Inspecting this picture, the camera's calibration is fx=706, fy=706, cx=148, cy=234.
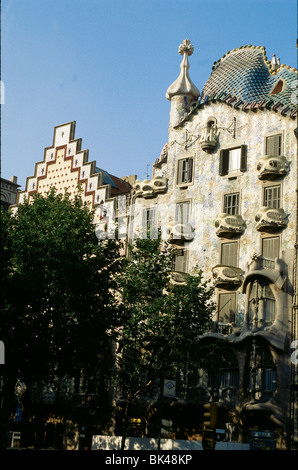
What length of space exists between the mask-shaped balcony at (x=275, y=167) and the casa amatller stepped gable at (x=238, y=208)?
0.06 m

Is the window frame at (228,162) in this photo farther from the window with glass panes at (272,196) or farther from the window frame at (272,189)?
the window with glass panes at (272,196)

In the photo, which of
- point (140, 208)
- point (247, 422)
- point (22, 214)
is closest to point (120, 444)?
point (247, 422)

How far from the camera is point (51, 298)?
36.4 meters

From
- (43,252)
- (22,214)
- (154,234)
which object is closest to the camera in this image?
(43,252)

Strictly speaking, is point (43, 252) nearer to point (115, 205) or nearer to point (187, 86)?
point (115, 205)

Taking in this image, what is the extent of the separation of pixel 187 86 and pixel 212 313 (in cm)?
1668

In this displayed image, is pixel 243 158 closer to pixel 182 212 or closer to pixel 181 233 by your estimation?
pixel 182 212

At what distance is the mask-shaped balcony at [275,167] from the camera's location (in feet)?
138

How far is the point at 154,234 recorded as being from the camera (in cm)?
4631

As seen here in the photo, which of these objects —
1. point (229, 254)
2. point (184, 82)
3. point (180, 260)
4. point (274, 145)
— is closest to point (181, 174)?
point (180, 260)

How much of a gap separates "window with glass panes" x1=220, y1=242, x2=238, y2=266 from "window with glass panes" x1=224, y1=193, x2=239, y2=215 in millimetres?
2112

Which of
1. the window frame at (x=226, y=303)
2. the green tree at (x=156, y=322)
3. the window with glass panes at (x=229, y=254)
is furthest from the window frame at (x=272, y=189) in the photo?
the green tree at (x=156, y=322)

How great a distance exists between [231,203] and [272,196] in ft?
9.71

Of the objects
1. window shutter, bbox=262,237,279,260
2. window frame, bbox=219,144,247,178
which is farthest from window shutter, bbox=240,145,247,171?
window shutter, bbox=262,237,279,260
